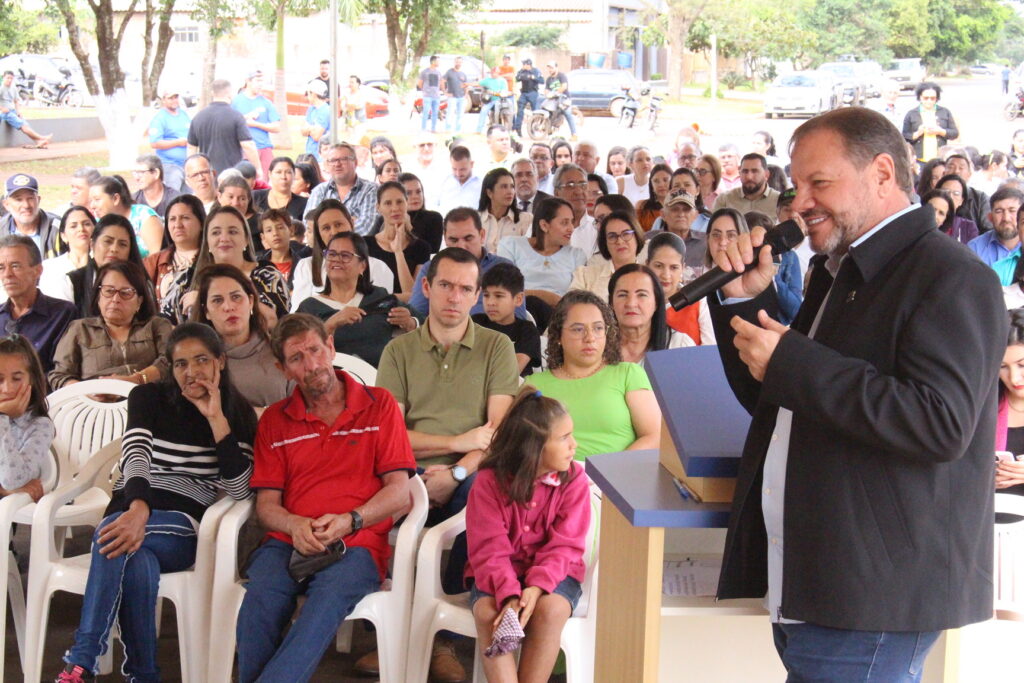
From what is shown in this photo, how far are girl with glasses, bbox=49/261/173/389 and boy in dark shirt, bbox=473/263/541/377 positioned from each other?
4.16 feet

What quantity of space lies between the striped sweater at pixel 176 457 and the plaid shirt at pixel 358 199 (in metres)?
4.53

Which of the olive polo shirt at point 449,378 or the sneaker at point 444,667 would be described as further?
the olive polo shirt at point 449,378

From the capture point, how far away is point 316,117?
12.6 meters

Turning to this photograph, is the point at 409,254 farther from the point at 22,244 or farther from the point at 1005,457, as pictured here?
the point at 1005,457

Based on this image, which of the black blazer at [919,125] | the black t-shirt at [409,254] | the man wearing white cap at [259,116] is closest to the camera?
the black t-shirt at [409,254]

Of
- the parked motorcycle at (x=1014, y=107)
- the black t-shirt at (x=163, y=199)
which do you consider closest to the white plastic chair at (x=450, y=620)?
the black t-shirt at (x=163, y=199)

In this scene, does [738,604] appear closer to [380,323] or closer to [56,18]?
[380,323]

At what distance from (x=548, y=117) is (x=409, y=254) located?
1031 centimetres

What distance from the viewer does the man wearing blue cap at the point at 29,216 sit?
6.45 meters

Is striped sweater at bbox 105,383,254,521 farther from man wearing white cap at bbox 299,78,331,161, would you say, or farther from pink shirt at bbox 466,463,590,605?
man wearing white cap at bbox 299,78,331,161

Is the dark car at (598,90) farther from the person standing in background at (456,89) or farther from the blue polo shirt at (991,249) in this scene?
the blue polo shirt at (991,249)

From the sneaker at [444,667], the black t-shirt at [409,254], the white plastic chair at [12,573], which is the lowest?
the sneaker at [444,667]

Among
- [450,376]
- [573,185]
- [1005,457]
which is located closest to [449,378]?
[450,376]

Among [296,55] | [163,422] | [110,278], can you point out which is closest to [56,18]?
[296,55]
